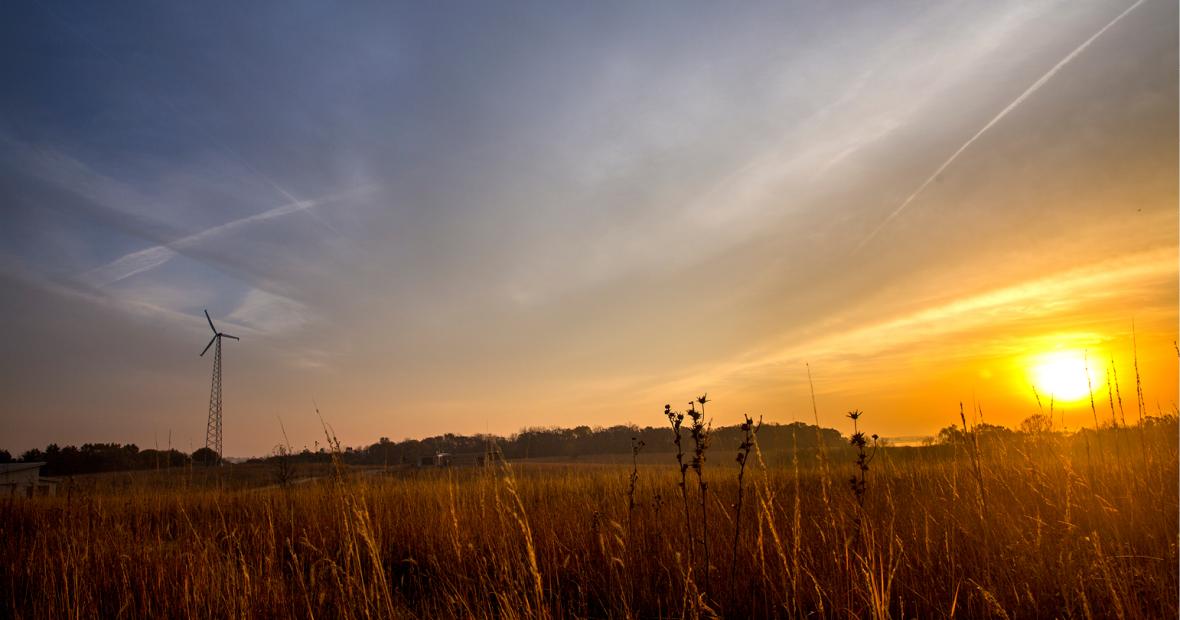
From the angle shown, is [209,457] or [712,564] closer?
[712,564]

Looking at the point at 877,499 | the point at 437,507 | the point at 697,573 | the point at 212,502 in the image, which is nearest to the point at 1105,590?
the point at 697,573

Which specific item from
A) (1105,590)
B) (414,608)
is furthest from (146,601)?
(1105,590)

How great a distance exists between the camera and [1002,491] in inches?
255

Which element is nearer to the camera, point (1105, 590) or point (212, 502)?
point (1105, 590)

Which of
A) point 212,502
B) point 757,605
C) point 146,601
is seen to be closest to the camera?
point 757,605

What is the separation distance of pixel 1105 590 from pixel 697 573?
230 centimetres

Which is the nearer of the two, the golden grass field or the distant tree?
the golden grass field

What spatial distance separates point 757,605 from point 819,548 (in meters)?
1.40

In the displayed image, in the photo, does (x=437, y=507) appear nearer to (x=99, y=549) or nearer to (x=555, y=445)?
(x=99, y=549)

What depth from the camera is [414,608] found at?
439cm

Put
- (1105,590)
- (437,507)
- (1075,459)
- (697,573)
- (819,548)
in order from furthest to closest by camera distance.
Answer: (437,507), (1075,459), (819,548), (697,573), (1105,590)

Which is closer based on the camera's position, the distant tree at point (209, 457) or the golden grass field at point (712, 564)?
the golden grass field at point (712, 564)

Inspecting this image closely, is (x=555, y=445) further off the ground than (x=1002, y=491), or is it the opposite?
(x=1002, y=491)

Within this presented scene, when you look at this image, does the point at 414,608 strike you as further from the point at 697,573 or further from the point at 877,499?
the point at 877,499
